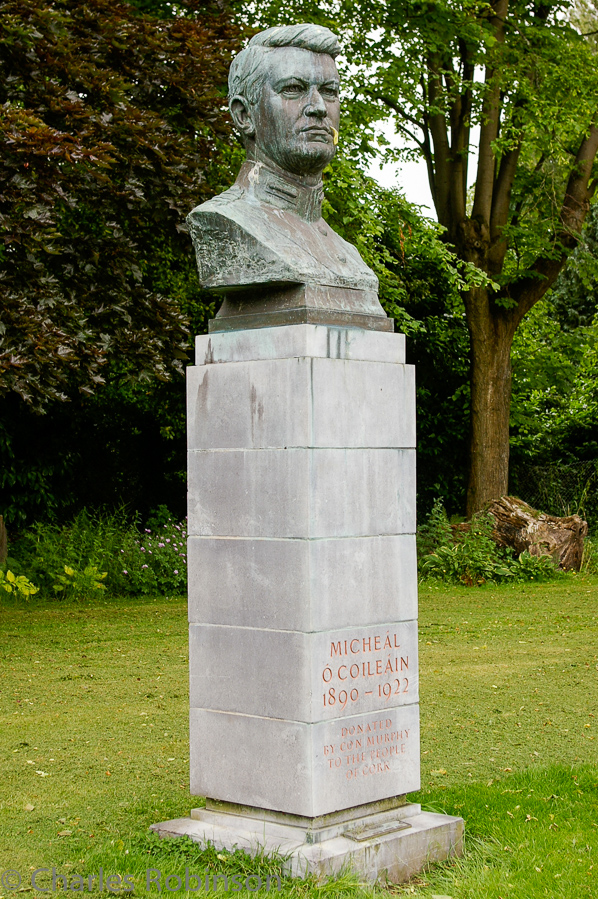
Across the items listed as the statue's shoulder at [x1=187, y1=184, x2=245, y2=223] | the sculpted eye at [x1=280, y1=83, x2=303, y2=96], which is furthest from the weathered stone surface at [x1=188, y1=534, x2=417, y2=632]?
the sculpted eye at [x1=280, y1=83, x2=303, y2=96]

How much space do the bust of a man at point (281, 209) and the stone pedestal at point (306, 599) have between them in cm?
18

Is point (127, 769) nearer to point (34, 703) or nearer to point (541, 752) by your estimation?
point (34, 703)

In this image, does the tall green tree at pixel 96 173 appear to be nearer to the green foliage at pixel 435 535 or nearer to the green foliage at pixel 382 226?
the green foliage at pixel 382 226

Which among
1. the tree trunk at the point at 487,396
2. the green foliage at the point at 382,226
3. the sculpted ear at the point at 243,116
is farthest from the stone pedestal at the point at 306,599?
the tree trunk at the point at 487,396

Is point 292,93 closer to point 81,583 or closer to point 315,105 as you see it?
point 315,105

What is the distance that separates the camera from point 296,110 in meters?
5.52

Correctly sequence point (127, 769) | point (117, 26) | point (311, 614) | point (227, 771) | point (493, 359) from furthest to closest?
1. point (493, 359)
2. point (117, 26)
3. point (127, 769)
4. point (227, 771)
5. point (311, 614)

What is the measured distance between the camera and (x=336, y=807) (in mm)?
5250

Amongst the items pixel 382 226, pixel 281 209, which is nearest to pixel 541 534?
pixel 382 226

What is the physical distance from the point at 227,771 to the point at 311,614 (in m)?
0.94

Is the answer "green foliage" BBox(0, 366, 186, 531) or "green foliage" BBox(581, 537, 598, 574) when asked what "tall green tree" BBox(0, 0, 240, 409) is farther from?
"green foliage" BBox(581, 537, 598, 574)

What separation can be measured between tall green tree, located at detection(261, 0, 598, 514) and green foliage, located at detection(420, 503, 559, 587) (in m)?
1.45

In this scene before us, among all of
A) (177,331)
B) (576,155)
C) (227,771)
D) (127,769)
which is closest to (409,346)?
(576,155)

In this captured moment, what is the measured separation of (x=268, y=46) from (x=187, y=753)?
14.0ft
